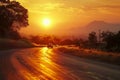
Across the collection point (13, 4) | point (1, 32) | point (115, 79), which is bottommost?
point (115, 79)

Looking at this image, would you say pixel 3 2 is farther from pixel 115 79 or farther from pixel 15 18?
pixel 115 79

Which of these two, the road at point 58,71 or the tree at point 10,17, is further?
the tree at point 10,17

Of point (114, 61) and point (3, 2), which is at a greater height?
point (3, 2)

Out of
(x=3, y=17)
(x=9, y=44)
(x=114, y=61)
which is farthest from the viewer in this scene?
(x=3, y=17)

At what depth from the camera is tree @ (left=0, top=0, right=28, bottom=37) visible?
3174 inches

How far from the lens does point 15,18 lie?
3354 inches

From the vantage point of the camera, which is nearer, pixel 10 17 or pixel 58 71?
pixel 58 71

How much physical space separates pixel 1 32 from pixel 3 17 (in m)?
5.29

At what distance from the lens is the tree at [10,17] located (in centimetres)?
8062

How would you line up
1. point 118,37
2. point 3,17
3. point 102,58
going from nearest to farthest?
point 102,58 < point 118,37 < point 3,17

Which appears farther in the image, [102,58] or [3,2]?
[3,2]

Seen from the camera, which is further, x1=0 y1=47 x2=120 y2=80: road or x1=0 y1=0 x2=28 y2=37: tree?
x1=0 y1=0 x2=28 y2=37: tree

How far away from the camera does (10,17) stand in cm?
8306

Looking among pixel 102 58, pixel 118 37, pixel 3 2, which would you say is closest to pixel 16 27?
pixel 3 2
